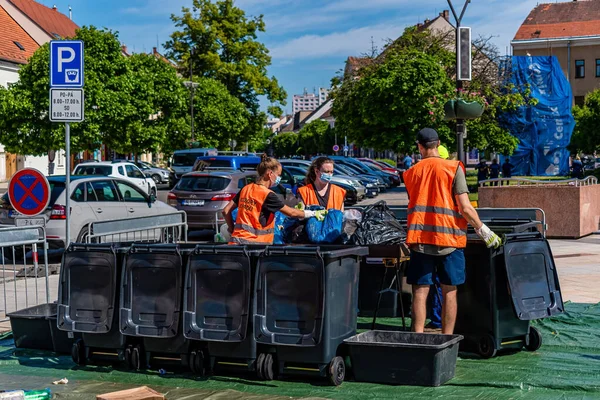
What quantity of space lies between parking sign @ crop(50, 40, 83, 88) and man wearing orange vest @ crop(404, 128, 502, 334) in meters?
4.67

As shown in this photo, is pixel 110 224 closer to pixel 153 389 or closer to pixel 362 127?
pixel 153 389

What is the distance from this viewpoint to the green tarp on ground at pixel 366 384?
250 inches

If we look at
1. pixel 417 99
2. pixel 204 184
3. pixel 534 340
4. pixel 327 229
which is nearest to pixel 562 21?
pixel 417 99

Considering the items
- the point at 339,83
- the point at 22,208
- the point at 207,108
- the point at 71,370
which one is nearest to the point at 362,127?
the point at 339,83

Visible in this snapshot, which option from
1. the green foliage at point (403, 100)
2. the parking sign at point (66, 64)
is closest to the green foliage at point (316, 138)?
the green foliage at point (403, 100)

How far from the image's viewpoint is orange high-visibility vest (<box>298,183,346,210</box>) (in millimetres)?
8594

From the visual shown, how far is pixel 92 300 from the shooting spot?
7250 mm

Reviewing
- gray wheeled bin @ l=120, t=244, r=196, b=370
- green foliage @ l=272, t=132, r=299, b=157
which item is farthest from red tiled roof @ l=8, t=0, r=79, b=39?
green foliage @ l=272, t=132, r=299, b=157

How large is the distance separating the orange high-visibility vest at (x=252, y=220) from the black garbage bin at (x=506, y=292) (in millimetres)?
1890

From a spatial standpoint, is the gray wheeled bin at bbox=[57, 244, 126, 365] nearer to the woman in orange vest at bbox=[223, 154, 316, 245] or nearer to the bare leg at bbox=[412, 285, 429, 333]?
the woman in orange vest at bbox=[223, 154, 316, 245]

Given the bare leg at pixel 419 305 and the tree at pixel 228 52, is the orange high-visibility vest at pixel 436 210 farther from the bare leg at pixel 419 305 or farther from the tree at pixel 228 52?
the tree at pixel 228 52

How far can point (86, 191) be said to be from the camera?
16.0 meters

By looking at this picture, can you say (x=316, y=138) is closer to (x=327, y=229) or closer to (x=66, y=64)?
(x=66, y=64)

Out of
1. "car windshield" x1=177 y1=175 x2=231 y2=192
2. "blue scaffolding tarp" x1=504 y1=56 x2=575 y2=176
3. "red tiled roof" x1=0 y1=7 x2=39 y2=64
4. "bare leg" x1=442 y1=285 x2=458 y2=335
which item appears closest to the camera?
"bare leg" x1=442 y1=285 x2=458 y2=335
